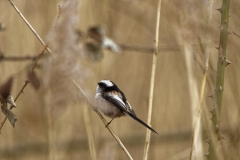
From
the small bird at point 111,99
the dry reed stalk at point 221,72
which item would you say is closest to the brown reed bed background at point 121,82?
the small bird at point 111,99

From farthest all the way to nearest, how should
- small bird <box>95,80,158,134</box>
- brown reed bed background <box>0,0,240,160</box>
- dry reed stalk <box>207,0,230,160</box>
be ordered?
brown reed bed background <box>0,0,240,160</box> < small bird <box>95,80,158,134</box> < dry reed stalk <box>207,0,230,160</box>

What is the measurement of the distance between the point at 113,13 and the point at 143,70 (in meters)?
0.47

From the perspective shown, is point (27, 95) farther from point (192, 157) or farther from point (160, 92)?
point (192, 157)

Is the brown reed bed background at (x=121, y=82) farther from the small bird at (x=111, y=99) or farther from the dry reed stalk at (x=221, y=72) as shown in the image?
the dry reed stalk at (x=221, y=72)

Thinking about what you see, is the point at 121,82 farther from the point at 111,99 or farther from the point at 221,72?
the point at 221,72

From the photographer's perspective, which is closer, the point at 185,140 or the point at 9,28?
the point at 9,28

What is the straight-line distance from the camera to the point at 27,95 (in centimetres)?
261

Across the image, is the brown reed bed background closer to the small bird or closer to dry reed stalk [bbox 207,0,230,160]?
the small bird

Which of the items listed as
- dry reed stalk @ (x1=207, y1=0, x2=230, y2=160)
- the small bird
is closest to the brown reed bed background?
the small bird

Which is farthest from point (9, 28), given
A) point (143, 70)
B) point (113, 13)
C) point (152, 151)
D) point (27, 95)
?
point (152, 151)

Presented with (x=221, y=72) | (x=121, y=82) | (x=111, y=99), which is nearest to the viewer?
(x=221, y=72)

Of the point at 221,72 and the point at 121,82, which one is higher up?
the point at 121,82

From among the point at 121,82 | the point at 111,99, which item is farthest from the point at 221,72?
the point at 121,82

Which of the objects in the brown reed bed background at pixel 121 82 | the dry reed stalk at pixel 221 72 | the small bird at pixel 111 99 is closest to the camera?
the dry reed stalk at pixel 221 72
